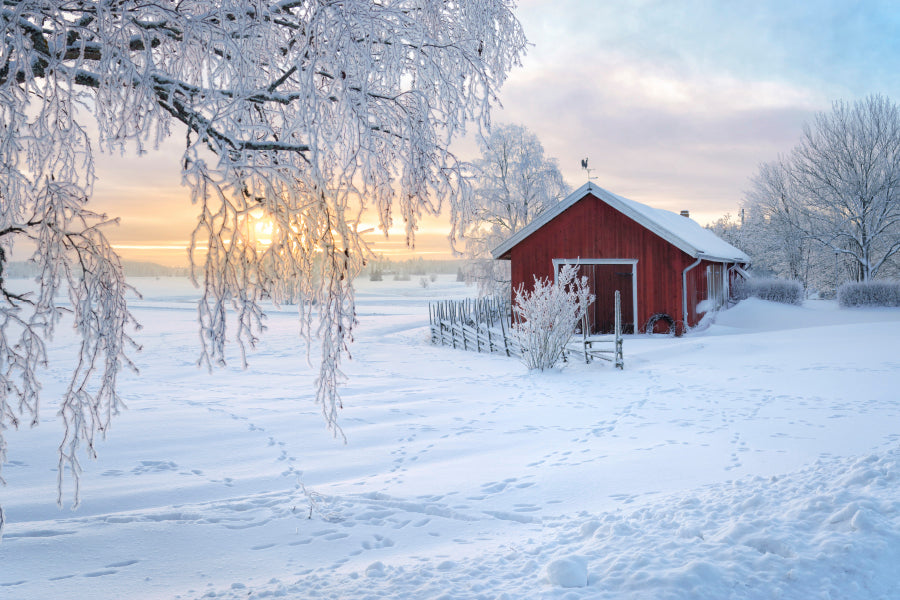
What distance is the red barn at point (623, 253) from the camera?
1705 centimetres

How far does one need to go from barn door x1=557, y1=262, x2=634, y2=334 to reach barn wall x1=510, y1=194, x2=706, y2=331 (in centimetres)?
73

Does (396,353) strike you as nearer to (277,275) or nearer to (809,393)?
(809,393)

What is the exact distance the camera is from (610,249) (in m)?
17.7

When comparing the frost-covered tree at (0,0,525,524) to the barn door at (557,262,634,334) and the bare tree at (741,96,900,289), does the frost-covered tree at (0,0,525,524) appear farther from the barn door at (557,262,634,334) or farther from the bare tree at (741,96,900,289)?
the bare tree at (741,96,900,289)

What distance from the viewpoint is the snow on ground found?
3.75m

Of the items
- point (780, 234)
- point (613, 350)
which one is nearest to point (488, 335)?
point (613, 350)

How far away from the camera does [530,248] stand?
60.3 ft

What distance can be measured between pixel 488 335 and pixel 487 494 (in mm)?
10942

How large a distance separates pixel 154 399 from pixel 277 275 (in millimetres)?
8584

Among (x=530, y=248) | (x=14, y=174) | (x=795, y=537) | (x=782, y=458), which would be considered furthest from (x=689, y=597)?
(x=530, y=248)

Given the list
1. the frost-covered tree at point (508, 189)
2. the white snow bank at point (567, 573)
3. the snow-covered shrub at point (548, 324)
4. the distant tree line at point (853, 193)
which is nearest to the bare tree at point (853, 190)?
the distant tree line at point (853, 193)

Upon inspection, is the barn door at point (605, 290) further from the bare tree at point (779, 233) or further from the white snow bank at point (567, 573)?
the bare tree at point (779, 233)

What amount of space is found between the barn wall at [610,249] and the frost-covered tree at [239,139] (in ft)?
47.5

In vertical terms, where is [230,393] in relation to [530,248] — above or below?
below
